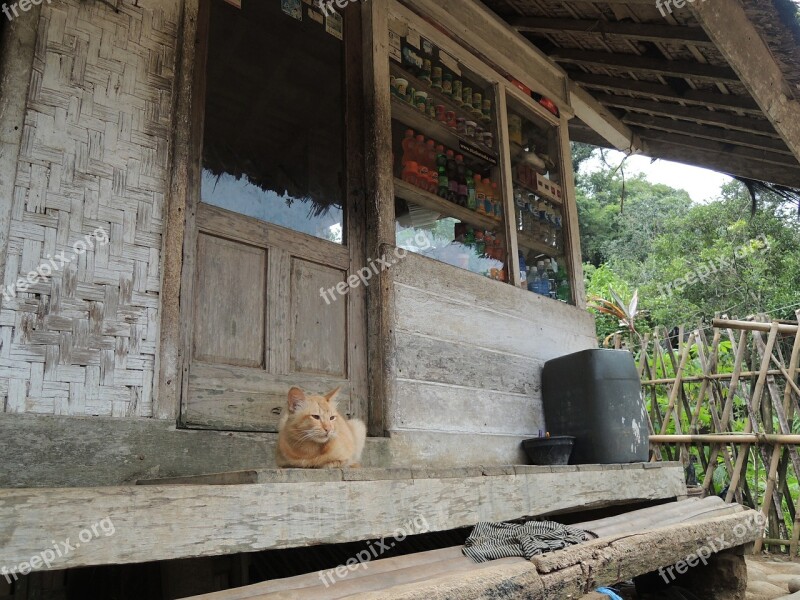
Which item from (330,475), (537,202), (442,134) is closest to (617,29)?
(537,202)

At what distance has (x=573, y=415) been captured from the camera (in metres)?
4.69

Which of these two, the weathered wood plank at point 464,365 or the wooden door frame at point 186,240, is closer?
the wooden door frame at point 186,240

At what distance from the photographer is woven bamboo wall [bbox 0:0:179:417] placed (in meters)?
2.48

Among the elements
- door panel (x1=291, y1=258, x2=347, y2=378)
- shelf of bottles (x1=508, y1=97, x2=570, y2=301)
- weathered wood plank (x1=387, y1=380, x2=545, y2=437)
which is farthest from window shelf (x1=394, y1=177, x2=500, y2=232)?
weathered wood plank (x1=387, y1=380, x2=545, y2=437)

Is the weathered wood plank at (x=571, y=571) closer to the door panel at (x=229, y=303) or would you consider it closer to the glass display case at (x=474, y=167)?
the door panel at (x=229, y=303)

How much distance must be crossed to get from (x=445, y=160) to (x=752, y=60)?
234 centimetres

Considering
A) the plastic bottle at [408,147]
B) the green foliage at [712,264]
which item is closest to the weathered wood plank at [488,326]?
Answer: the plastic bottle at [408,147]

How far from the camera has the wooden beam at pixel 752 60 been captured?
10.2ft

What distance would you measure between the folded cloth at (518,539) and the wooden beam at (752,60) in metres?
2.59

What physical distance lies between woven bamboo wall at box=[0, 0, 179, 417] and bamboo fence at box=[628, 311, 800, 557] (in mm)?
4059

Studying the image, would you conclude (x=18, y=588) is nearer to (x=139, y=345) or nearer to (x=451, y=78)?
(x=139, y=345)

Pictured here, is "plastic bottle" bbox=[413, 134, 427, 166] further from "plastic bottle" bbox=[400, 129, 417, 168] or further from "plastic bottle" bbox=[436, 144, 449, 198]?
"plastic bottle" bbox=[436, 144, 449, 198]

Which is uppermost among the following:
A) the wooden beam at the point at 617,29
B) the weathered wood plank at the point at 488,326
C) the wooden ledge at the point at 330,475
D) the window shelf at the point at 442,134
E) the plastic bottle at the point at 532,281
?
the wooden beam at the point at 617,29

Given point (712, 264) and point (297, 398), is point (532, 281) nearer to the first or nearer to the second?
point (297, 398)
